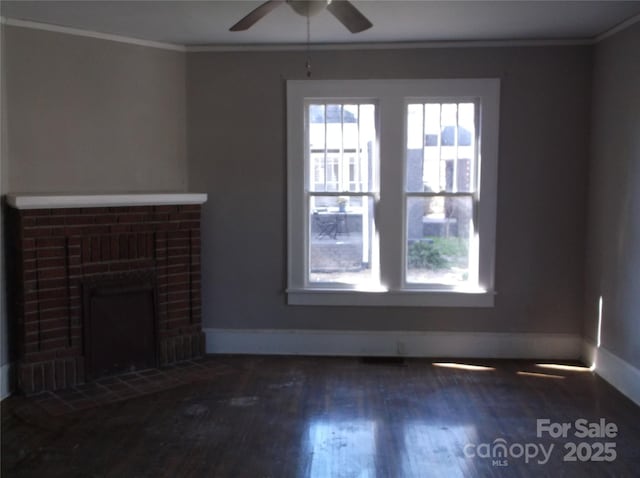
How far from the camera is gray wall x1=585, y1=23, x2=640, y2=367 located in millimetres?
4398

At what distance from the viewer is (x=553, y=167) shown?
5.23 metres

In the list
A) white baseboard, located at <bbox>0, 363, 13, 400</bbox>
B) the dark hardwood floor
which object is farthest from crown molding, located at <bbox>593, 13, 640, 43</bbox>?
white baseboard, located at <bbox>0, 363, 13, 400</bbox>

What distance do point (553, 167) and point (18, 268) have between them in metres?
4.20

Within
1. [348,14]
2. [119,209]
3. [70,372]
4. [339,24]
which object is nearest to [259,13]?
[348,14]

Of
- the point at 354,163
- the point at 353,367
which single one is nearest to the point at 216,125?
the point at 354,163

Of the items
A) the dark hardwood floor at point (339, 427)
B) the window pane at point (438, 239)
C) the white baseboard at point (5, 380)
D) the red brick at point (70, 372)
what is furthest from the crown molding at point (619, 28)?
the white baseboard at point (5, 380)

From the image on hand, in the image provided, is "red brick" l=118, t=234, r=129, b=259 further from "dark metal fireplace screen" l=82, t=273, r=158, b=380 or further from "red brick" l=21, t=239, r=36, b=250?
"red brick" l=21, t=239, r=36, b=250

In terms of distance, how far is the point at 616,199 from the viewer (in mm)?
4688

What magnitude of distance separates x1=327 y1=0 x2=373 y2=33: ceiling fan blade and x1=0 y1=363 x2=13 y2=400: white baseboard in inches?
129

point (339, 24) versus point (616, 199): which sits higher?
point (339, 24)

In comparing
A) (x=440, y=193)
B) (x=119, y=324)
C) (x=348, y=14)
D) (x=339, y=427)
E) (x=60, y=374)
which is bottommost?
(x=339, y=427)

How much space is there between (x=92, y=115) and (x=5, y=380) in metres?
2.04

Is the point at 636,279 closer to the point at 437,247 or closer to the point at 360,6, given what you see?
the point at 437,247

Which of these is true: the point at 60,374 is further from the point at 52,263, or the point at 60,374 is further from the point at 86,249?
the point at 86,249
